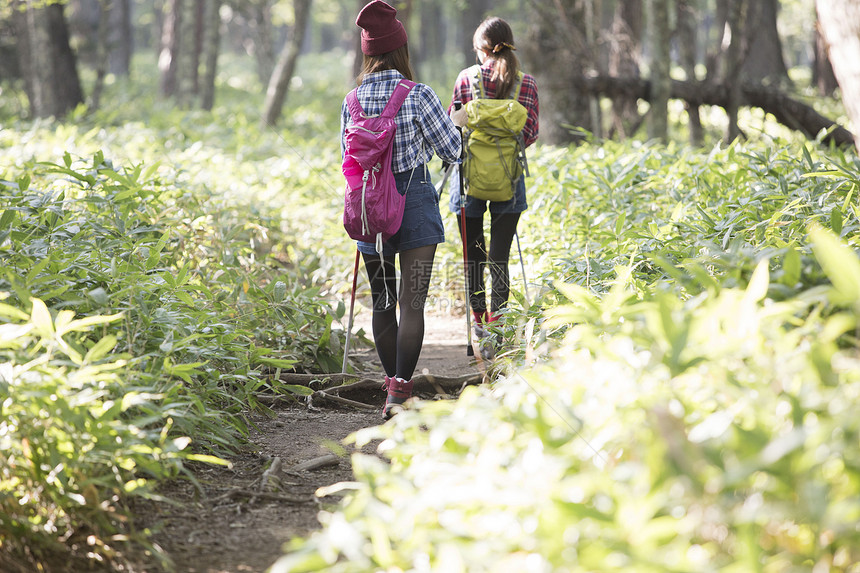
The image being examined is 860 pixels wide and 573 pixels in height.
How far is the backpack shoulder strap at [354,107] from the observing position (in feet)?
13.2

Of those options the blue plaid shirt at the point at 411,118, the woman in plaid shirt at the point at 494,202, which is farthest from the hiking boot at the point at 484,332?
the blue plaid shirt at the point at 411,118

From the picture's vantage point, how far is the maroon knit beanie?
12.9 ft

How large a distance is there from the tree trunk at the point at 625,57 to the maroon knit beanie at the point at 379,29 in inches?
289

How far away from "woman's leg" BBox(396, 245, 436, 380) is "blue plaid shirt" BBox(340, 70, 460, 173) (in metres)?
0.46

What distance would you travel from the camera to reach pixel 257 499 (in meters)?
3.23

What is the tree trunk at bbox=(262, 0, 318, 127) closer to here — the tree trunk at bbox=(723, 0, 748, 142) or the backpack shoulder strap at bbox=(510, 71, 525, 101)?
the tree trunk at bbox=(723, 0, 748, 142)

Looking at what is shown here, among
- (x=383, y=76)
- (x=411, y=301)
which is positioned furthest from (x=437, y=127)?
(x=411, y=301)

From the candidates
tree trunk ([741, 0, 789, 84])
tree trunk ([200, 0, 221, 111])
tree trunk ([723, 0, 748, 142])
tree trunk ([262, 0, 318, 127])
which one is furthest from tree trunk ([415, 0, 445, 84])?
tree trunk ([723, 0, 748, 142])

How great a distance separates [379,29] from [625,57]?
9036mm

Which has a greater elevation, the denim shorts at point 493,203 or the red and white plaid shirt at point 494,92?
the red and white plaid shirt at point 494,92

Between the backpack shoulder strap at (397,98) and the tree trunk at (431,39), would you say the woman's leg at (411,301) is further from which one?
the tree trunk at (431,39)

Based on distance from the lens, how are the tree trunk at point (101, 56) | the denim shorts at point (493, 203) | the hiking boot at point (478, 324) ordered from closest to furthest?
the denim shorts at point (493, 203)
the hiking boot at point (478, 324)
the tree trunk at point (101, 56)

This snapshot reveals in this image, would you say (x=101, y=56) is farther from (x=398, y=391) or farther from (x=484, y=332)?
(x=398, y=391)

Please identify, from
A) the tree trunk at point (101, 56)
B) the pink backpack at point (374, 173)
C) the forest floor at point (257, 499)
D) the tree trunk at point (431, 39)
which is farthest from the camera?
the tree trunk at point (431, 39)
